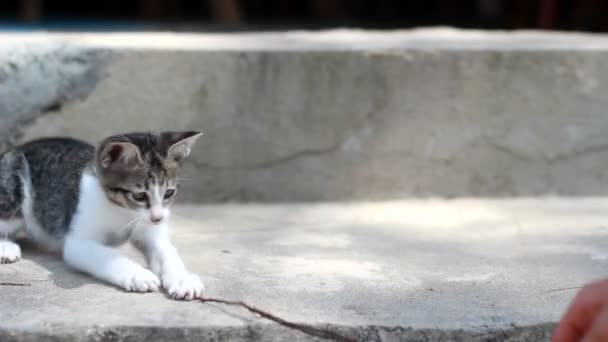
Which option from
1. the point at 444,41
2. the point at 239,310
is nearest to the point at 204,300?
the point at 239,310

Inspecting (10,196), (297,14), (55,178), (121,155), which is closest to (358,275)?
(121,155)

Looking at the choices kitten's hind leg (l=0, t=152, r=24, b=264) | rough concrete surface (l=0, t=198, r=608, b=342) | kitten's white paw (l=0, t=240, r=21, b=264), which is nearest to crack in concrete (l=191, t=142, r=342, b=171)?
rough concrete surface (l=0, t=198, r=608, b=342)

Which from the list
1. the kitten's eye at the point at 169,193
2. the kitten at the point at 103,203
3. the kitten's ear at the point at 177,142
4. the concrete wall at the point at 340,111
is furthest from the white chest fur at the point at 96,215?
the concrete wall at the point at 340,111

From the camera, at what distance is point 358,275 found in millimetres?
2881

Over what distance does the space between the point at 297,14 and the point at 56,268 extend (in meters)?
4.83

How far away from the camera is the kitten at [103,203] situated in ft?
8.94

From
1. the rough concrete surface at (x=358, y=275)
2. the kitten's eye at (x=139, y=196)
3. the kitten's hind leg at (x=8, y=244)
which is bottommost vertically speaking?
the rough concrete surface at (x=358, y=275)

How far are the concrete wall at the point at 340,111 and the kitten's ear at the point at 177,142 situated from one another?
905 mm

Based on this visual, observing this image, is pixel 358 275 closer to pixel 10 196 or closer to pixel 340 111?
pixel 340 111

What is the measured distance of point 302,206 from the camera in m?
3.82

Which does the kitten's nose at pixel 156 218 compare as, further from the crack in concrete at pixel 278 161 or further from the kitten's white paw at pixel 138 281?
the crack in concrete at pixel 278 161

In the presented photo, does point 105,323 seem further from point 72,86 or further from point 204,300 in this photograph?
point 72,86

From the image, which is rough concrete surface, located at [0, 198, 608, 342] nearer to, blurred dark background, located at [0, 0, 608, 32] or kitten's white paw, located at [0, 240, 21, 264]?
kitten's white paw, located at [0, 240, 21, 264]

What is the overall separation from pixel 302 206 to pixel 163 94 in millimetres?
728
